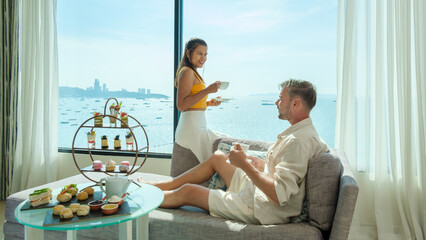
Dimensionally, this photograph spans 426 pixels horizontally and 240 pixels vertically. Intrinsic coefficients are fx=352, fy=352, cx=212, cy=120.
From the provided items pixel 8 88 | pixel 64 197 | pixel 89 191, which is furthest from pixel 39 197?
pixel 8 88

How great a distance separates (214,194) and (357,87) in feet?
5.25

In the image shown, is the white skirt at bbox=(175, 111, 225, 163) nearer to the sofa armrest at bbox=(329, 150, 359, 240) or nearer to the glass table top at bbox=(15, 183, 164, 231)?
the glass table top at bbox=(15, 183, 164, 231)

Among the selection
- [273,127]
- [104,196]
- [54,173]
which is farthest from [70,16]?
[104,196]

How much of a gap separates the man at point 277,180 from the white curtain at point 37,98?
2.20 metres

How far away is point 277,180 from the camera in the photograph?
5.85 ft

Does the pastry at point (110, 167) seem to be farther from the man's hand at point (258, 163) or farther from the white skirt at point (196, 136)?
the man's hand at point (258, 163)

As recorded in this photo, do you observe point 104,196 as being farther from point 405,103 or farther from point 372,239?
point 405,103

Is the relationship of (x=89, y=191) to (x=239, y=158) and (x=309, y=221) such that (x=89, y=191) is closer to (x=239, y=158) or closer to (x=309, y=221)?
(x=239, y=158)

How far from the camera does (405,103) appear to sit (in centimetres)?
273

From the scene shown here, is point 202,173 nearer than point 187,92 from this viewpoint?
Yes

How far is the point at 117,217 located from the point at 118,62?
2639 millimetres

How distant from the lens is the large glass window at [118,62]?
3.67 m

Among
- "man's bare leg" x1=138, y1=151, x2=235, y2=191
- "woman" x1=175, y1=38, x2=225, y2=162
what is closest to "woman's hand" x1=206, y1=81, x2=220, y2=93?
"woman" x1=175, y1=38, x2=225, y2=162

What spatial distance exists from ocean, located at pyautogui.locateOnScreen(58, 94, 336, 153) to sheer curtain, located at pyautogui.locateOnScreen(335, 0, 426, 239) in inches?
15.1
